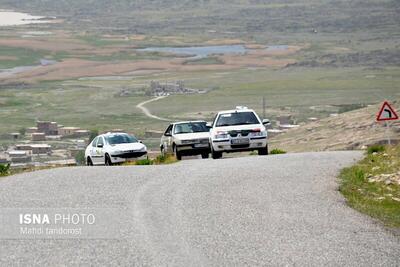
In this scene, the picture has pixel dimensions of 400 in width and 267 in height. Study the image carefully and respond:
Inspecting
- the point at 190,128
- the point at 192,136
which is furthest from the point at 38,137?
the point at 192,136

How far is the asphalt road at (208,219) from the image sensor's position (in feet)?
45.1

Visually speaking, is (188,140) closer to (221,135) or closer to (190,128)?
(190,128)

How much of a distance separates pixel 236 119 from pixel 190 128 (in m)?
3.27

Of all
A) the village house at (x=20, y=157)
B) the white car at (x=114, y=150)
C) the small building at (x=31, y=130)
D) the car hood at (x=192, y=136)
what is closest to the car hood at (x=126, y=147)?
the white car at (x=114, y=150)

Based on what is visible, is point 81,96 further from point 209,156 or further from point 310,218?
point 310,218

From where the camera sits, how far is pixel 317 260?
538 inches

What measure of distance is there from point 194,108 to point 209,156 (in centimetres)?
6370

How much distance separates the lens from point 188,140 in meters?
36.2

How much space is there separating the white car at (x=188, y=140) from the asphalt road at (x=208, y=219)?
10.3 metres

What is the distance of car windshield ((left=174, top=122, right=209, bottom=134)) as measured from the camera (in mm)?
37375

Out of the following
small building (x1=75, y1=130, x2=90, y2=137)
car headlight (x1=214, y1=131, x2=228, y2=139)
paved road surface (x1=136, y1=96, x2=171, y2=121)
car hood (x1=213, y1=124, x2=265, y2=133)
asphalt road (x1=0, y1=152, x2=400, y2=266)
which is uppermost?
asphalt road (x1=0, y1=152, x2=400, y2=266)

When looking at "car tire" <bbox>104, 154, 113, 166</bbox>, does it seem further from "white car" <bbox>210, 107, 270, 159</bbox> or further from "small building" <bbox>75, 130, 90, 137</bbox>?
"small building" <bbox>75, 130, 90, 137</bbox>

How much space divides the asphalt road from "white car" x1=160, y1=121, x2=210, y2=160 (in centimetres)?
1027

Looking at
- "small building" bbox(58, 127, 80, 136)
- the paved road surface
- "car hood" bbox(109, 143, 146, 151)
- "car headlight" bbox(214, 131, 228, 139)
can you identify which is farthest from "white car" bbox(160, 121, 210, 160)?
the paved road surface
